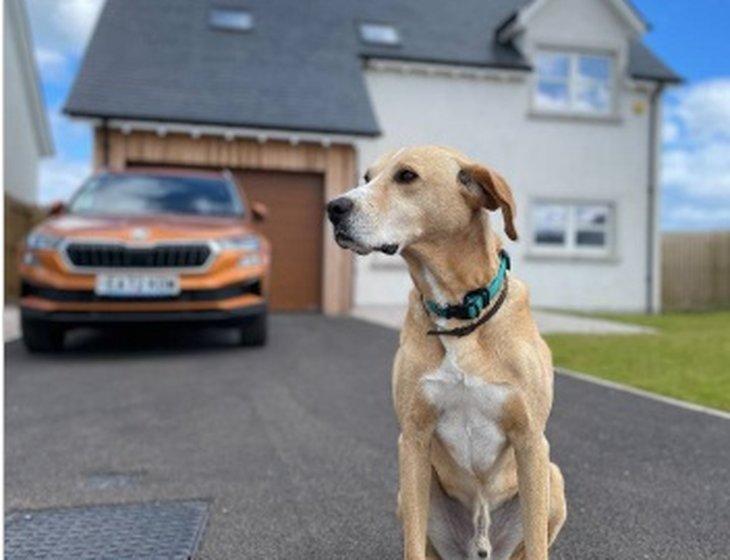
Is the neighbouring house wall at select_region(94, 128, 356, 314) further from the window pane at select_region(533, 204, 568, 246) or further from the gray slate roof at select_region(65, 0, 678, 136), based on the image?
the window pane at select_region(533, 204, 568, 246)

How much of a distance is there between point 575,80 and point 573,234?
11.7ft

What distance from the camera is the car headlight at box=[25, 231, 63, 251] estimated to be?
7.89 metres

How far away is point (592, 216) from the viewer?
17.7 meters

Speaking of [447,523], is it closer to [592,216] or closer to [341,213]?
[341,213]

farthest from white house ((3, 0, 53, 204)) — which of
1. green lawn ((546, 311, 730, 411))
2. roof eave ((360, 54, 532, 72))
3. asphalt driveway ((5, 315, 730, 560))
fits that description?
green lawn ((546, 311, 730, 411))

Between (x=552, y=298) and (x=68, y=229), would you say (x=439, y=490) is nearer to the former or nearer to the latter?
(x=68, y=229)

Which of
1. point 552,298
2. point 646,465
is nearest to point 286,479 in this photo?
point 646,465

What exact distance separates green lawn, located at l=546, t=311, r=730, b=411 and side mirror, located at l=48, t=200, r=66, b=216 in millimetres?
5847

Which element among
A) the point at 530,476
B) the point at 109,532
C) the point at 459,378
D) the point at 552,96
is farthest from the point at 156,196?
the point at 552,96

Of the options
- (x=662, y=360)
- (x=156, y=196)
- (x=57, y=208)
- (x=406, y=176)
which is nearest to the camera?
(x=406, y=176)

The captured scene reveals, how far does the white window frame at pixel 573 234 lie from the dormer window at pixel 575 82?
211 cm

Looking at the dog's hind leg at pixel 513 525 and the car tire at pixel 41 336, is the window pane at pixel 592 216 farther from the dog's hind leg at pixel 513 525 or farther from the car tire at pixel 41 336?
the dog's hind leg at pixel 513 525

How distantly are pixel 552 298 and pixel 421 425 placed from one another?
608 inches

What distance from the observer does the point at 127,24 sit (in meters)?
16.4
